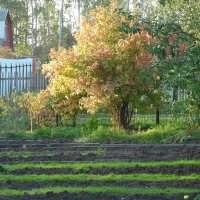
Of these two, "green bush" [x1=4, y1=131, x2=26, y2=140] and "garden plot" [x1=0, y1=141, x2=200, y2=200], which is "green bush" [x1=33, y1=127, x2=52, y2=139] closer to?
"green bush" [x1=4, y1=131, x2=26, y2=140]

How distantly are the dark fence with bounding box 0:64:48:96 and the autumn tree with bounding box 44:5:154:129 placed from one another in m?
4.00

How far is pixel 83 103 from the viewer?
18.4 m

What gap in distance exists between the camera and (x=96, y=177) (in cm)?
1022

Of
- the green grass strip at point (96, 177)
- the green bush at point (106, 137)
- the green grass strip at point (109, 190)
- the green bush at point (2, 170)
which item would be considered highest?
the green bush at point (106, 137)

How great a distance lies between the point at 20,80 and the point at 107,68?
6231 mm

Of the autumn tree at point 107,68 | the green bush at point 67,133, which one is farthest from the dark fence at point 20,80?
the green bush at point 67,133

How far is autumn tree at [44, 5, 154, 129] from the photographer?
17906mm

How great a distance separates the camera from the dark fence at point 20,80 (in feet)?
75.0

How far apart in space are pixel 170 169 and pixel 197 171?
55 centimetres

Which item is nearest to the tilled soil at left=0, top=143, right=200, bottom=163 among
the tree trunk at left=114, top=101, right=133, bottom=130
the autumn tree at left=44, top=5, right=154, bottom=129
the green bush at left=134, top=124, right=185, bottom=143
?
the green bush at left=134, top=124, right=185, bottom=143

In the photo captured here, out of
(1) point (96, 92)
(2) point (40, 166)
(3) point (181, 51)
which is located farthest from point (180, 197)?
(1) point (96, 92)

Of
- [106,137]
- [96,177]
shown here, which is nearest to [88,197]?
[96,177]

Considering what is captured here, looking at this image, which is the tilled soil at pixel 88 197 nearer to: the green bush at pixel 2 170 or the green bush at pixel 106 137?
the green bush at pixel 2 170

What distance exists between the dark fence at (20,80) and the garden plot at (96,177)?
9394 millimetres
